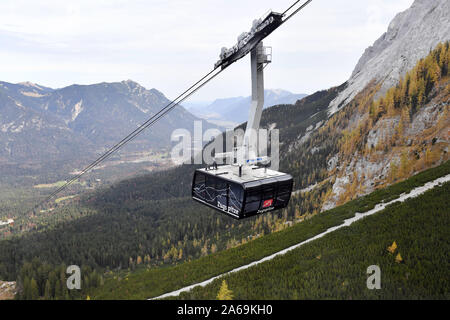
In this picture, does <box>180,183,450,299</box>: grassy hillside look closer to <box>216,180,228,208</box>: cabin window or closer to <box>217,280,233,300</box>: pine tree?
<box>217,280,233,300</box>: pine tree

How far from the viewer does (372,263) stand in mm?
23391

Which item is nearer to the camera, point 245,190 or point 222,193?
point 245,190

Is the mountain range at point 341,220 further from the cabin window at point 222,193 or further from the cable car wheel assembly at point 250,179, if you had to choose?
the cabin window at point 222,193

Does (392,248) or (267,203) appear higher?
(267,203)

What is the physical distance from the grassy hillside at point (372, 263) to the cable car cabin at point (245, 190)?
6750 mm

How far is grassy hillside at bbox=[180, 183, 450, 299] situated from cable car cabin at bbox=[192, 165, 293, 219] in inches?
266

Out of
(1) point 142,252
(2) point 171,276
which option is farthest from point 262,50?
(1) point 142,252

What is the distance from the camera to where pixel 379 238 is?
2855cm

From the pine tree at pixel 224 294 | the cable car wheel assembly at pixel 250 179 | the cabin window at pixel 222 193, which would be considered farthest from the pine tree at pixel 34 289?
the cabin window at pixel 222 193

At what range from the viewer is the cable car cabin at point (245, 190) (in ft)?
62.3

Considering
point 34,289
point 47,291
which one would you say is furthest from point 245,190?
point 34,289

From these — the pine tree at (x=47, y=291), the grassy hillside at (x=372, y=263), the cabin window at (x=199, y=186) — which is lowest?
the pine tree at (x=47, y=291)

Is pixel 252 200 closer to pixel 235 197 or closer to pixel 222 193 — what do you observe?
pixel 235 197

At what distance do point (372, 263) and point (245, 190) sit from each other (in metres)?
12.8
